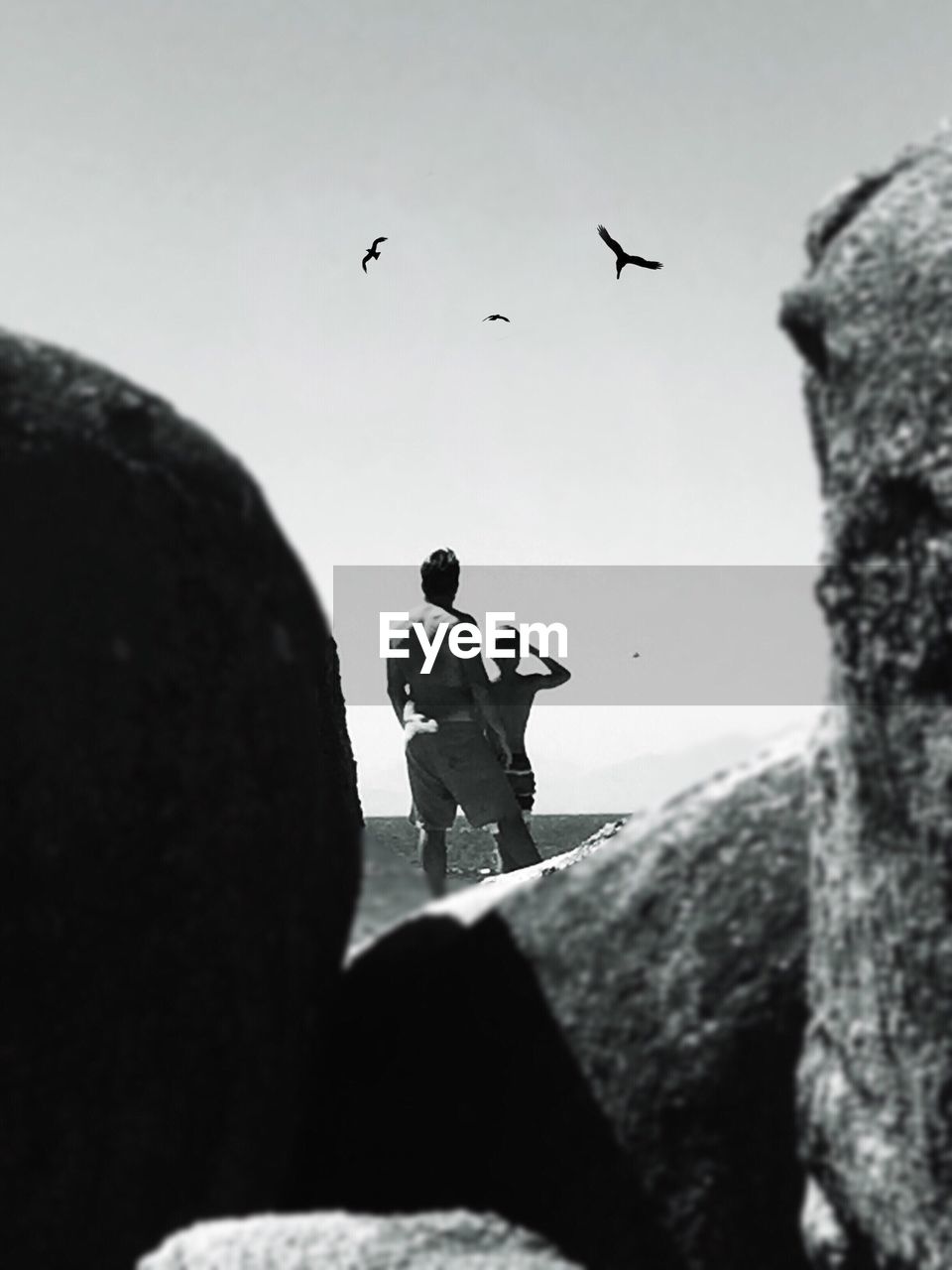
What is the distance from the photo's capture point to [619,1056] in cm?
214

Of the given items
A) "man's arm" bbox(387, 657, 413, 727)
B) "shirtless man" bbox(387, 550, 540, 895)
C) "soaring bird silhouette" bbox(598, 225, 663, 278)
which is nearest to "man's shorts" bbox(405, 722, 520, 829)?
"shirtless man" bbox(387, 550, 540, 895)

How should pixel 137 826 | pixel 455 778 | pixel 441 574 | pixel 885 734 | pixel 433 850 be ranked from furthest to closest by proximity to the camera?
pixel 433 850
pixel 455 778
pixel 441 574
pixel 137 826
pixel 885 734

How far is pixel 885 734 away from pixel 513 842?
7.76 m

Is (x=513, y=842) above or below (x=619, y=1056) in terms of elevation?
below

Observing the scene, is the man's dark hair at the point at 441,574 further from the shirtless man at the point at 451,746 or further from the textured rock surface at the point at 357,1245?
the textured rock surface at the point at 357,1245

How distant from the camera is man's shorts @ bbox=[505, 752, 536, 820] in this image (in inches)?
386

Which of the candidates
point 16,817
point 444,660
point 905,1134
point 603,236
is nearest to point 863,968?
point 905,1134

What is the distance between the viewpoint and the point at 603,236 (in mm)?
3820

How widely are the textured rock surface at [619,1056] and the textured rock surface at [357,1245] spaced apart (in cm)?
5

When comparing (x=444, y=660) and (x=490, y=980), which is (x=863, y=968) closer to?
(x=490, y=980)

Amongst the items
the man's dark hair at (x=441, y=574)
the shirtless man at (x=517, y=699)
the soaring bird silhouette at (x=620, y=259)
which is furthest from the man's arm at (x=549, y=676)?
the soaring bird silhouette at (x=620, y=259)

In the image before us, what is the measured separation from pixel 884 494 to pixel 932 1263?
0.80 metres

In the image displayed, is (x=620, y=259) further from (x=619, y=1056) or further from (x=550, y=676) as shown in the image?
(x=550, y=676)

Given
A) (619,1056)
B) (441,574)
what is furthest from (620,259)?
(441,574)
